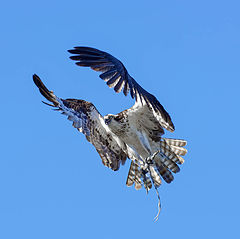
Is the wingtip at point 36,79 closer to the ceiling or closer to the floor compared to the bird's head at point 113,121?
closer to the ceiling

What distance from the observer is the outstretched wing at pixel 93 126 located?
34.8ft

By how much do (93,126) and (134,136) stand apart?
89 cm

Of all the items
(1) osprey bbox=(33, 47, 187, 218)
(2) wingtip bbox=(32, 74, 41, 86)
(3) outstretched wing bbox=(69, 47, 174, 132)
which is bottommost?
(3) outstretched wing bbox=(69, 47, 174, 132)

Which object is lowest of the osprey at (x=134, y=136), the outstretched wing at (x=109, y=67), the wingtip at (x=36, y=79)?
the outstretched wing at (x=109, y=67)

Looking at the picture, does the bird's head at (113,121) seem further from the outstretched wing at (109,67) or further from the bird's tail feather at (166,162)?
the outstretched wing at (109,67)

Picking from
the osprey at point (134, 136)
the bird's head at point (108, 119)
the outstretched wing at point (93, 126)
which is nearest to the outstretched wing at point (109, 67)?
the osprey at point (134, 136)

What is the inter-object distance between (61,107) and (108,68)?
7.53 feet

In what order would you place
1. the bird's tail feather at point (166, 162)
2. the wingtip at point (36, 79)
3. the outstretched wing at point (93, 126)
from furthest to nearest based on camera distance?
the bird's tail feather at point (166, 162), the outstretched wing at point (93, 126), the wingtip at point (36, 79)

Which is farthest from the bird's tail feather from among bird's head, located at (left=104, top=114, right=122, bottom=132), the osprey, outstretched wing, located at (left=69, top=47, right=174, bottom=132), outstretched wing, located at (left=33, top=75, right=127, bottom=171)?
outstretched wing, located at (left=69, top=47, right=174, bottom=132)

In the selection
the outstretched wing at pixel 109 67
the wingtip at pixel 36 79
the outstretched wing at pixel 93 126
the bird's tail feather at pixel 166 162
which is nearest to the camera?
the outstretched wing at pixel 109 67

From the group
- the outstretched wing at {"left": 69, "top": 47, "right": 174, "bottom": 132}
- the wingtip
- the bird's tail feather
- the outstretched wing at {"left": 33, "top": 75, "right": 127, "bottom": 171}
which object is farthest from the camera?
the bird's tail feather

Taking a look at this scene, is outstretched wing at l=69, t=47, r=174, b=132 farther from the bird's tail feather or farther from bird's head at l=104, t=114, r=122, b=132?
the bird's tail feather

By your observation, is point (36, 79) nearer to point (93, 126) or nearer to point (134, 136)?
point (93, 126)

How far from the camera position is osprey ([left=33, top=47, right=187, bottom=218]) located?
417 inches
